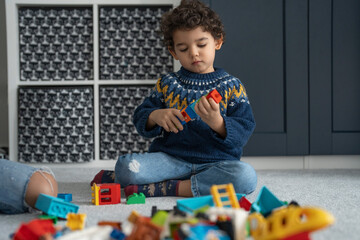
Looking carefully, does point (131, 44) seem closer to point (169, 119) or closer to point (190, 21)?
point (190, 21)

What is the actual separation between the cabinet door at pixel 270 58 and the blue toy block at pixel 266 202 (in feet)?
2.83

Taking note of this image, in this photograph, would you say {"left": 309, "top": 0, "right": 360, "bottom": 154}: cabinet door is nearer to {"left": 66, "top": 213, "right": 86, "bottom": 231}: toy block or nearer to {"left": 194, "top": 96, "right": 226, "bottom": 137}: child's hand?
{"left": 194, "top": 96, "right": 226, "bottom": 137}: child's hand

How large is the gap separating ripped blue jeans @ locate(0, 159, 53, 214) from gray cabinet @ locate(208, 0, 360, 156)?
3.16ft

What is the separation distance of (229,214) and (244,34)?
3.70 ft

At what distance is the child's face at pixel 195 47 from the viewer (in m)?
1.10

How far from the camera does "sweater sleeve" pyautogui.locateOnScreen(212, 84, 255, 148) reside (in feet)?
3.39

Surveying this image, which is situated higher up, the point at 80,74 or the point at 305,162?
the point at 80,74

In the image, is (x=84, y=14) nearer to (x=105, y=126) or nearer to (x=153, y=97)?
(x=105, y=126)

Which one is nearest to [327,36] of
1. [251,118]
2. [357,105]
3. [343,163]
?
[357,105]

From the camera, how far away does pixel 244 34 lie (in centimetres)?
158

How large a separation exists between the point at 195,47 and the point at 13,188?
1.90 feet

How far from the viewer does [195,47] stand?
1.10 m

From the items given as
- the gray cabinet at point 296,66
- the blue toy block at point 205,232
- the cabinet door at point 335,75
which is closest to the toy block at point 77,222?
the blue toy block at point 205,232

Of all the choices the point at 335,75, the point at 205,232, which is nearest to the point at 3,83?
the point at 335,75
